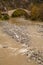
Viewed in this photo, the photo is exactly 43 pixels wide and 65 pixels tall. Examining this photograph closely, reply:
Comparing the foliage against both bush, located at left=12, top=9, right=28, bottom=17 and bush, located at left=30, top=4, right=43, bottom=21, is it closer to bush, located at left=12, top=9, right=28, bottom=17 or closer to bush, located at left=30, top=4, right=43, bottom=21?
bush, located at left=30, top=4, right=43, bottom=21

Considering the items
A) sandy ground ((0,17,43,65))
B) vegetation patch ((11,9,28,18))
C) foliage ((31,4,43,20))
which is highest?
sandy ground ((0,17,43,65))

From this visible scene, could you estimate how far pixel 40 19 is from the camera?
109ft

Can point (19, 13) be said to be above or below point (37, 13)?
below

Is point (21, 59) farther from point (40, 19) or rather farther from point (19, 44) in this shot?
point (40, 19)

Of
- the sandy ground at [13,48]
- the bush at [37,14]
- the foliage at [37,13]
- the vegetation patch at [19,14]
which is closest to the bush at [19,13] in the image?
the vegetation patch at [19,14]

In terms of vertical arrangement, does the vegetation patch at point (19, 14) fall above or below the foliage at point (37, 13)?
below

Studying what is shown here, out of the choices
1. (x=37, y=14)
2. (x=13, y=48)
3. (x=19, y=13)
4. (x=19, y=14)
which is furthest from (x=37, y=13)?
(x=13, y=48)

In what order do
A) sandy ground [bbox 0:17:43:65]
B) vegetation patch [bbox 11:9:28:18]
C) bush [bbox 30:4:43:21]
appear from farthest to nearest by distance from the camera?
vegetation patch [bbox 11:9:28:18]
bush [bbox 30:4:43:21]
sandy ground [bbox 0:17:43:65]

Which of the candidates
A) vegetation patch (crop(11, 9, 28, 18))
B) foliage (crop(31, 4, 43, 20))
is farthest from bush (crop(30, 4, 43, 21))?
vegetation patch (crop(11, 9, 28, 18))

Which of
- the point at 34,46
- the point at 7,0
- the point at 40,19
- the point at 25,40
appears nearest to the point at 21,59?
the point at 34,46

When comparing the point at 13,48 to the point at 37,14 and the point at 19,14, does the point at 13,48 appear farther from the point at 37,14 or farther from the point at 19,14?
the point at 19,14

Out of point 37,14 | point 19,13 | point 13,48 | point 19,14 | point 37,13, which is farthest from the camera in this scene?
point 19,14

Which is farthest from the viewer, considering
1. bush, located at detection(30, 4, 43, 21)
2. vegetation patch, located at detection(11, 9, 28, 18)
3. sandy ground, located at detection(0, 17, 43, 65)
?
vegetation patch, located at detection(11, 9, 28, 18)

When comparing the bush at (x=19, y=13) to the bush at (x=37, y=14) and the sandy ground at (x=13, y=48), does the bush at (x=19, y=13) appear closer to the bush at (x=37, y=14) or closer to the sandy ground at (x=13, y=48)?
the bush at (x=37, y=14)
